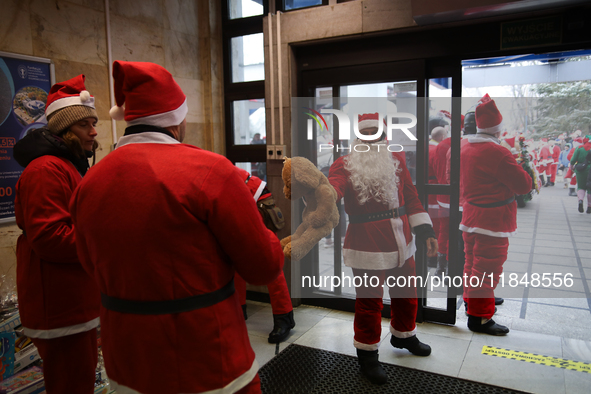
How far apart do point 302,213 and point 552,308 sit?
1.65 m

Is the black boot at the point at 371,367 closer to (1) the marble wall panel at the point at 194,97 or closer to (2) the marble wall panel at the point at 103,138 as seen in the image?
(2) the marble wall panel at the point at 103,138

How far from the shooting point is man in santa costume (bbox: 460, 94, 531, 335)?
271 centimetres

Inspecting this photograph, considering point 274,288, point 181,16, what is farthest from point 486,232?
point 181,16

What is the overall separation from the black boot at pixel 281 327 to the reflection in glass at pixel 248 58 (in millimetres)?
2192

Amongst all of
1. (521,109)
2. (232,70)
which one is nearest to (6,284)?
(232,70)

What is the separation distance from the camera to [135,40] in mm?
3514

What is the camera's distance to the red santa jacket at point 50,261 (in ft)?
5.93

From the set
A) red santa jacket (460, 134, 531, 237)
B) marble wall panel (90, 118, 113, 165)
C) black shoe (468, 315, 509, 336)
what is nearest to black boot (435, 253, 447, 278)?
red santa jacket (460, 134, 531, 237)

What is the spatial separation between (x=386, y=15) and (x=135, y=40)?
201cm

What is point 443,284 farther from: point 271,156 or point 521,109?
point 271,156

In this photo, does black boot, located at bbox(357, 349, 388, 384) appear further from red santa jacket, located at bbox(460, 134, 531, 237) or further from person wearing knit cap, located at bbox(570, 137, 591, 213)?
person wearing knit cap, located at bbox(570, 137, 591, 213)

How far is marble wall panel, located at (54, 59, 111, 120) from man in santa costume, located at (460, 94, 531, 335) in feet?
8.55

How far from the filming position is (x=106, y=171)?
1.25m

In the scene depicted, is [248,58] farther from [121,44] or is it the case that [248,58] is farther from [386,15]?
[386,15]
